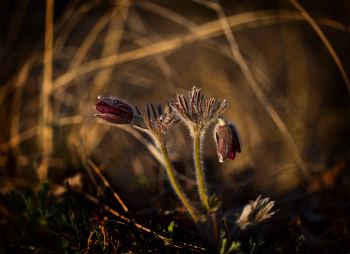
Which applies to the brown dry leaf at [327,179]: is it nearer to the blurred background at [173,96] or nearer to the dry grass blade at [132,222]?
the blurred background at [173,96]

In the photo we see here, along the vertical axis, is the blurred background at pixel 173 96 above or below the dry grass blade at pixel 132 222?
above

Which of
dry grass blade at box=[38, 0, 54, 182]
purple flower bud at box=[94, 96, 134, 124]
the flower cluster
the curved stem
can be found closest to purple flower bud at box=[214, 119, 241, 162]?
the flower cluster

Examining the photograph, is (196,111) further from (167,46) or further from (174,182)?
(167,46)

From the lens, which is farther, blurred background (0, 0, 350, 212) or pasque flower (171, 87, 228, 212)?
blurred background (0, 0, 350, 212)

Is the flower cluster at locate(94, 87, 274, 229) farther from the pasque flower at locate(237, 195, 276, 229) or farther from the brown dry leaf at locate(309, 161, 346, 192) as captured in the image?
the brown dry leaf at locate(309, 161, 346, 192)

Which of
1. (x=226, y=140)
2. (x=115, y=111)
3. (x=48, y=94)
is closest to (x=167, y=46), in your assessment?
(x=48, y=94)

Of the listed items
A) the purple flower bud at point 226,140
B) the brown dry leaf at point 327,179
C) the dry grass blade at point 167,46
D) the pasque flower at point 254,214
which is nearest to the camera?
the purple flower bud at point 226,140

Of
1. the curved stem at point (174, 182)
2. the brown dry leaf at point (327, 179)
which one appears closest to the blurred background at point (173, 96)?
the brown dry leaf at point (327, 179)

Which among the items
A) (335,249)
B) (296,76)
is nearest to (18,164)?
(335,249)
